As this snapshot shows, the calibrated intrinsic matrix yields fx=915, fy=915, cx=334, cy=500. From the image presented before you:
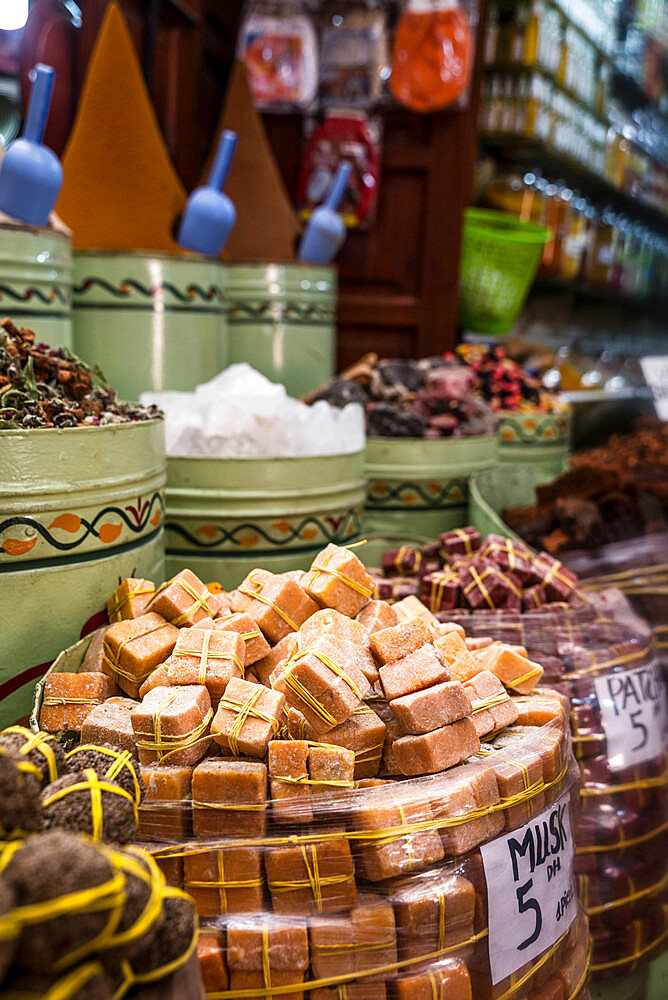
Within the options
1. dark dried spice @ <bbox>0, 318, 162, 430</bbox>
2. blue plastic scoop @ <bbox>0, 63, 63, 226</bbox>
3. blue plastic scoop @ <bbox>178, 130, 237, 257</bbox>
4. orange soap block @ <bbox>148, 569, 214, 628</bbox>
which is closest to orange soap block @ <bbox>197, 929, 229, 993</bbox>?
orange soap block @ <bbox>148, 569, 214, 628</bbox>

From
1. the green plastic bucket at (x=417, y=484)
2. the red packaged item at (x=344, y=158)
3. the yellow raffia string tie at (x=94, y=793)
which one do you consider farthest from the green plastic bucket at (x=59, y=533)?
the red packaged item at (x=344, y=158)

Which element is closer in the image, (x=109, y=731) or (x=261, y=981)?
(x=261, y=981)

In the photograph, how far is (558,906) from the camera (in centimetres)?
106

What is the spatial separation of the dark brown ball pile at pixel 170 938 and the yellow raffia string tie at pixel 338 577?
0.53 metres

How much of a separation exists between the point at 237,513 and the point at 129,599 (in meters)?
0.44

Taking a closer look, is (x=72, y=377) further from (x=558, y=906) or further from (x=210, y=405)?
(x=558, y=906)

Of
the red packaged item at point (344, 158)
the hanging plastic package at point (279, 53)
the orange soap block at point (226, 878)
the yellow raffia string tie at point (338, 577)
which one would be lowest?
the orange soap block at point (226, 878)

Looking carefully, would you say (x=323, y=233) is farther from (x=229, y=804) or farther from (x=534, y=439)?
(x=229, y=804)

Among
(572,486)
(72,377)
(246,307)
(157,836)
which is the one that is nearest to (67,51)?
(246,307)

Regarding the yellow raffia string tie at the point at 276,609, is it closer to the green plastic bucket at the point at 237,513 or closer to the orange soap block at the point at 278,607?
the orange soap block at the point at 278,607

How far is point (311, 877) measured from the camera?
34.9 inches

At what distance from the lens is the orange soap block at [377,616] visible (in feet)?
3.82

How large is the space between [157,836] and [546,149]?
13.0ft

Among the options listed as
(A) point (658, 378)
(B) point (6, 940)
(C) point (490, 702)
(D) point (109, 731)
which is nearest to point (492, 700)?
(C) point (490, 702)
